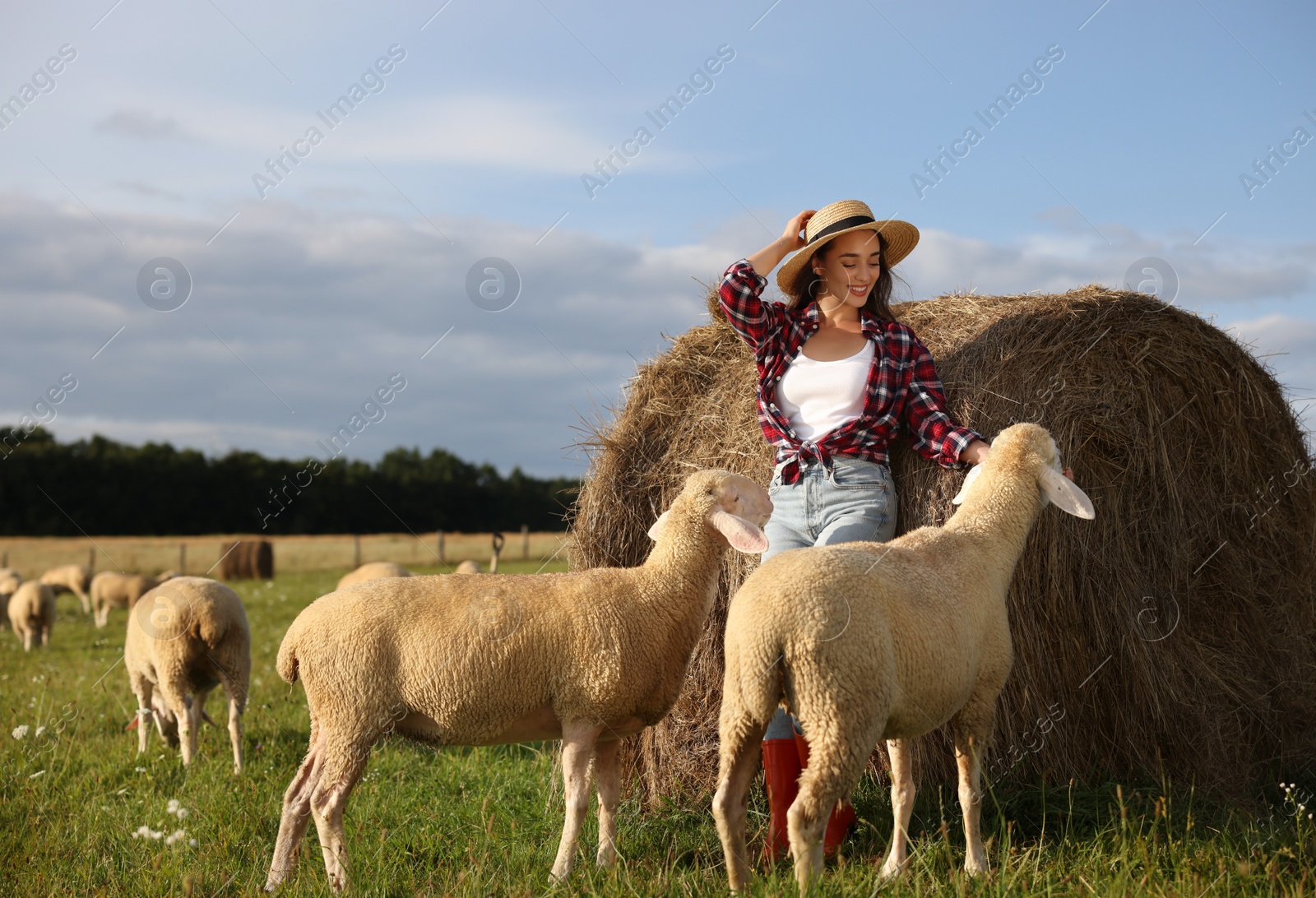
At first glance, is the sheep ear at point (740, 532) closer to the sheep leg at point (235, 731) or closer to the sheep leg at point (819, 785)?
the sheep leg at point (819, 785)

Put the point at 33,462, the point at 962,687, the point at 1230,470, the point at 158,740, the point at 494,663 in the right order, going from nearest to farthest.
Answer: the point at 962,687, the point at 494,663, the point at 1230,470, the point at 158,740, the point at 33,462

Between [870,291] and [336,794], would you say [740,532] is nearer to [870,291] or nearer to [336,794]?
[870,291]

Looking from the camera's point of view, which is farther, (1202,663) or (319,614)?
(1202,663)

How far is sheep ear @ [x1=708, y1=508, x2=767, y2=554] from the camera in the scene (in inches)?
154

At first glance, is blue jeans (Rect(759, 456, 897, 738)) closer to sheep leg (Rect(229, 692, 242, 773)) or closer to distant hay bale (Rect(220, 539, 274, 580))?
sheep leg (Rect(229, 692, 242, 773))

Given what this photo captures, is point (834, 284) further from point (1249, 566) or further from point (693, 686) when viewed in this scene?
point (1249, 566)

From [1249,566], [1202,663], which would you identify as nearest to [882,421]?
[1202,663]

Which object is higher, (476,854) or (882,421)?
(882,421)

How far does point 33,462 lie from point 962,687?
49561mm

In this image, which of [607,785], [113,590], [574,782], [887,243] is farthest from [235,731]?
[113,590]

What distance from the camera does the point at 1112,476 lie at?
5.28m

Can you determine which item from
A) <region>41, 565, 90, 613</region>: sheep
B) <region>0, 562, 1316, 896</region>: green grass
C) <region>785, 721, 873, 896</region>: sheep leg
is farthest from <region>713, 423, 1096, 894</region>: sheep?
<region>41, 565, 90, 613</region>: sheep

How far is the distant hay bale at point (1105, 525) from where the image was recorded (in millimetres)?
4941

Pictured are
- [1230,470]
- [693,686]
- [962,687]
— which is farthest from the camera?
[1230,470]
